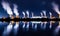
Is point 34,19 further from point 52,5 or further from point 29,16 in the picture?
point 52,5

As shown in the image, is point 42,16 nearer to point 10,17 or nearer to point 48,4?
point 48,4

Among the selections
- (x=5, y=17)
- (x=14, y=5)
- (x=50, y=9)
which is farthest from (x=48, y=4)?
(x=5, y=17)

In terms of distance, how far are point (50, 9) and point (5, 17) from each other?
2743mm

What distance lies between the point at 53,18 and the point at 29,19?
1461 mm

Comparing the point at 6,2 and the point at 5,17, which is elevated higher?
the point at 6,2

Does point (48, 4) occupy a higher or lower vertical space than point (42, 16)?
higher

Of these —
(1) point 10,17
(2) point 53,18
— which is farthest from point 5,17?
(2) point 53,18

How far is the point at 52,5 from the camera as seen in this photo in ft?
34.8

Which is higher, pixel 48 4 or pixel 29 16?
pixel 48 4

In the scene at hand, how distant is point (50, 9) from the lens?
1031 centimetres

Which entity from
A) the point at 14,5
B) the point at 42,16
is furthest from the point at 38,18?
the point at 14,5

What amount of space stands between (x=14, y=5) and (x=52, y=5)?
2340mm

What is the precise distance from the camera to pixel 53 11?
34.2 feet

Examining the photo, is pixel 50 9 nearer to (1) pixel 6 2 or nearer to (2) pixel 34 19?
(2) pixel 34 19
